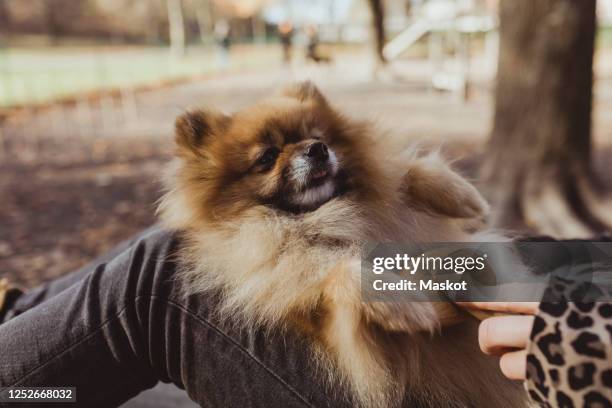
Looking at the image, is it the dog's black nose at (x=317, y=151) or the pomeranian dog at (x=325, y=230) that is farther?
the dog's black nose at (x=317, y=151)

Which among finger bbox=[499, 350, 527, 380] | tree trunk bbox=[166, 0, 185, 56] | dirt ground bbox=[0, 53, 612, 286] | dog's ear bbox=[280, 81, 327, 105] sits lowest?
dirt ground bbox=[0, 53, 612, 286]

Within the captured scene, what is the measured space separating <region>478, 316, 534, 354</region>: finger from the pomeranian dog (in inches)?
5.9

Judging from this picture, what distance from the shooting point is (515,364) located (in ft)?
3.43

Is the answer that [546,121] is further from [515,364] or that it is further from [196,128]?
[515,364]

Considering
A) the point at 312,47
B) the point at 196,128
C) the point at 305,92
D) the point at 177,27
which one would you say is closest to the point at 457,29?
the point at 312,47

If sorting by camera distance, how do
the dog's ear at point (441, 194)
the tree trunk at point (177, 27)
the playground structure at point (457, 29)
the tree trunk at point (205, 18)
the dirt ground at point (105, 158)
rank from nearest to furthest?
the dog's ear at point (441, 194), the dirt ground at point (105, 158), the playground structure at point (457, 29), the tree trunk at point (177, 27), the tree trunk at point (205, 18)

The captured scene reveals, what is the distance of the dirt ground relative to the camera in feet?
14.2

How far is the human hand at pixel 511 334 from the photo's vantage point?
1.03 meters

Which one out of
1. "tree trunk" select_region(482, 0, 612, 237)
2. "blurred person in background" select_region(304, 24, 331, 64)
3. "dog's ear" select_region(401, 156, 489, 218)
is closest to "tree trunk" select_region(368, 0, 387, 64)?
"blurred person in background" select_region(304, 24, 331, 64)

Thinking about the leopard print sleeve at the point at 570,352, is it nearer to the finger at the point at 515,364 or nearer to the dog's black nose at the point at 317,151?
the finger at the point at 515,364

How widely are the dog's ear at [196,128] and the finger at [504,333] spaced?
3.96 feet

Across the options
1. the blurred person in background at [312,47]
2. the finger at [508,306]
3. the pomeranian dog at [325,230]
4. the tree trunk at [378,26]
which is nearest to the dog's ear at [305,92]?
the pomeranian dog at [325,230]

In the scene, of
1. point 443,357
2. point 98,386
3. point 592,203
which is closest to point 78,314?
point 98,386

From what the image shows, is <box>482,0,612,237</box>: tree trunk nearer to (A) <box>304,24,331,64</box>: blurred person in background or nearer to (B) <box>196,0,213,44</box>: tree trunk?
(A) <box>304,24,331,64</box>: blurred person in background
